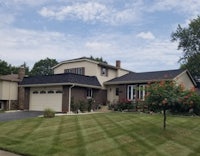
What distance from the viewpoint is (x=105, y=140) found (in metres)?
12.7

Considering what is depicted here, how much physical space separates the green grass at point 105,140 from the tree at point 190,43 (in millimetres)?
29197

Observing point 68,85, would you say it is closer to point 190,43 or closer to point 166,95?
point 166,95

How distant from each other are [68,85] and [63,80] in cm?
70

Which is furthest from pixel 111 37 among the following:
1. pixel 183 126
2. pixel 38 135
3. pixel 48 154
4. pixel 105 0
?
pixel 48 154

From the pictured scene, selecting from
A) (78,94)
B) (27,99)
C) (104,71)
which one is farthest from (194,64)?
(27,99)

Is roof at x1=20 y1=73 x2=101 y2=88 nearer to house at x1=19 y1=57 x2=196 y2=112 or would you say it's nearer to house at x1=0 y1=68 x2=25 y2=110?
house at x1=19 y1=57 x2=196 y2=112

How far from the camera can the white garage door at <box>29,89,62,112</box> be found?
31.0 m

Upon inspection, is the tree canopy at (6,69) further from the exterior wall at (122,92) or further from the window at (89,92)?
the exterior wall at (122,92)

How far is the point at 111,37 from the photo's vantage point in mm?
31703

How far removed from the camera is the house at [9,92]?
1391 inches

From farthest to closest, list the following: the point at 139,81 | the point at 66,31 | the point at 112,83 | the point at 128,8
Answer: the point at 112,83, the point at 139,81, the point at 66,31, the point at 128,8

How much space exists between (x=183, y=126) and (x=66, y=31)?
580 inches

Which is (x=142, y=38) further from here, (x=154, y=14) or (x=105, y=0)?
(x=105, y=0)

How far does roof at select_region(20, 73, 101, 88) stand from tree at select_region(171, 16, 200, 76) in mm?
17292
